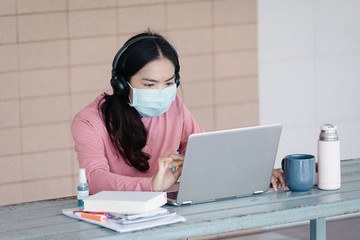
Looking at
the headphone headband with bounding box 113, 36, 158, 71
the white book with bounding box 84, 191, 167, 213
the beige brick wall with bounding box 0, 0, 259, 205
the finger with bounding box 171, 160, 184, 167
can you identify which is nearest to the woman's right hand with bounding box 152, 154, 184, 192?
the finger with bounding box 171, 160, 184, 167

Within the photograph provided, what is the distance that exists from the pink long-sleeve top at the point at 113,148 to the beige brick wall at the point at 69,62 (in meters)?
1.22

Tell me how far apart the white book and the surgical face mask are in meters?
0.51

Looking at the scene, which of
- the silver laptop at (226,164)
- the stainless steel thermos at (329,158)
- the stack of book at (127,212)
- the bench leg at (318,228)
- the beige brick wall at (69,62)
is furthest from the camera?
the beige brick wall at (69,62)

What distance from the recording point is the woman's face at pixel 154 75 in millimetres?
2457

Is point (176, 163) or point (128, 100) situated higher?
point (128, 100)

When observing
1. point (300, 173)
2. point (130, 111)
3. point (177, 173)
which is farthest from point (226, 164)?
point (130, 111)

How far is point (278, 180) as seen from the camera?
2.33 meters

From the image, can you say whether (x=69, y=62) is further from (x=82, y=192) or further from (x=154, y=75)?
(x=82, y=192)

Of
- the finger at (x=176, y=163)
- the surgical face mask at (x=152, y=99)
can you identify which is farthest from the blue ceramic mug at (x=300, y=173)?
the surgical face mask at (x=152, y=99)

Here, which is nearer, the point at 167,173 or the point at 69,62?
the point at 167,173

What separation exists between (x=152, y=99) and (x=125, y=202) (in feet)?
2.01

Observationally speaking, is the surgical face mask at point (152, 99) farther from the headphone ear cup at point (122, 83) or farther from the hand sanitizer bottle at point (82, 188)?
the hand sanitizer bottle at point (82, 188)

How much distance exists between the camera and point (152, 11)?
392 centimetres

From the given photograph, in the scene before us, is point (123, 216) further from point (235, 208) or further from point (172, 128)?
point (172, 128)
